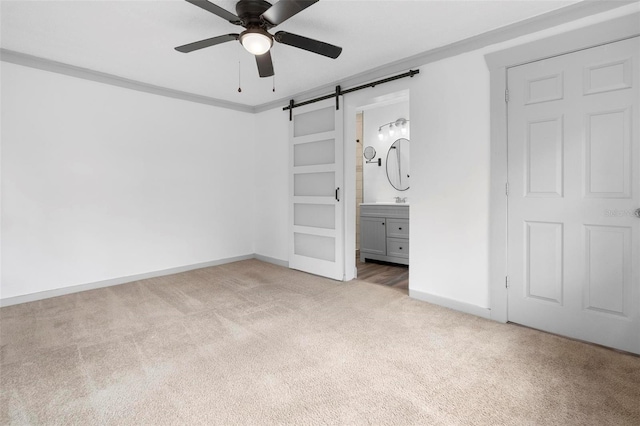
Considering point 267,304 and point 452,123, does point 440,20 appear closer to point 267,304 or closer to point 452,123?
point 452,123

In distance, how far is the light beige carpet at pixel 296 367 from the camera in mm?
1662

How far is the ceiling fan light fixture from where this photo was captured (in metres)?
2.28

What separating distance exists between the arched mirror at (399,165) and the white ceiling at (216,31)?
6.38 ft

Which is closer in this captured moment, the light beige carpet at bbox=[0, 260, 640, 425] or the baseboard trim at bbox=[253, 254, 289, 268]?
the light beige carpet at bbox=[0, 260, 640, 425]

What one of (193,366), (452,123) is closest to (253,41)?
(452,123)

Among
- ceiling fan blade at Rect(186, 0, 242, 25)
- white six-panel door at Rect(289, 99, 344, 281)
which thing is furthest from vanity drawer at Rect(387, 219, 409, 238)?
ceiling fan blade at Rect(186, 0, 242, 25)

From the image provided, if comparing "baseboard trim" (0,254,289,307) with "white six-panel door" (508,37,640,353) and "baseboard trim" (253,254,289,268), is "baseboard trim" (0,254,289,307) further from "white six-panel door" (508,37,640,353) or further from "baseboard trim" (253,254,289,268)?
"white six-panel door" (508,37,640,353)

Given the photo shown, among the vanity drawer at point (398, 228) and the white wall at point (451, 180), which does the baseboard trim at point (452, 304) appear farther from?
the vanity drawer at point (398, 228)

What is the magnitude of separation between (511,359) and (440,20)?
2.62 meters

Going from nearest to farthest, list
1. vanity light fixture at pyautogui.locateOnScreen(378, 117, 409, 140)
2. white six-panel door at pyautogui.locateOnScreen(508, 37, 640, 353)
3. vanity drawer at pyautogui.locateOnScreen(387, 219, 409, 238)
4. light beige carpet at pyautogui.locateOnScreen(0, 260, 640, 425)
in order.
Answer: light beige carpet at pyautogui.locateOnScreen(0, 260, 640, 425), white six-panel door at pyautogui.locateOnScreen(508, 37, 640, 353), vanity drawer at pyautogui.locateOnScreen(387, 219, 409, 238), vanity light fixture at pyautogui.locateOnScreen(378, 117, 409, 140)

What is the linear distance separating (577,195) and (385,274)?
8.22 ft

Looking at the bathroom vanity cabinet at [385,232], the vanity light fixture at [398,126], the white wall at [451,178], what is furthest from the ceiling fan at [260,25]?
the vanity light fixture at [398,126]

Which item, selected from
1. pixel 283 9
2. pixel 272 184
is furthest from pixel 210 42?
pixel 272 184

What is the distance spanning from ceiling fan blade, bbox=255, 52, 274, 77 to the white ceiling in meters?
0.35
